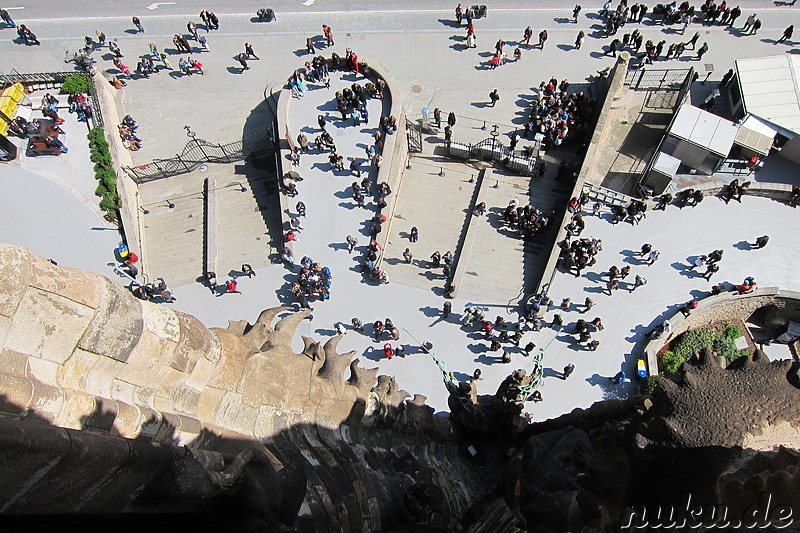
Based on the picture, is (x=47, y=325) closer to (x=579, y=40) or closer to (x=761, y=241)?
(x=761, y=241)

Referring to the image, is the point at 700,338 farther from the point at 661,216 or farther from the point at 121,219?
the point at 121,219

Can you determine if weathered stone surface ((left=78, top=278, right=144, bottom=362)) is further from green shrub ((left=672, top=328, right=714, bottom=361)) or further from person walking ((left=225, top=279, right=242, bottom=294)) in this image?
green shrub ((left=672, top=328, right=714, bottom=361))

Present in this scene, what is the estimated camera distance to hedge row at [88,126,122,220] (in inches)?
1108

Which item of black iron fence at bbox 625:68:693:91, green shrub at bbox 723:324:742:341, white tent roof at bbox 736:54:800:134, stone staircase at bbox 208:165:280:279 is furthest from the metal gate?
green shrub at bbox 723:324:742:341

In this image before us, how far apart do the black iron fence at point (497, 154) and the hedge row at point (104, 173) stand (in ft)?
56.6

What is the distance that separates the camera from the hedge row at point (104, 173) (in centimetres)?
2814

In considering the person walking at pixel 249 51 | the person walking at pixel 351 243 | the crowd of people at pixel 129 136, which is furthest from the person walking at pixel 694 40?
the crowd of people at pixel 129 136

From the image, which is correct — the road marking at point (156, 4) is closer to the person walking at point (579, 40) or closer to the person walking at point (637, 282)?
the person walking at point (579, 40)

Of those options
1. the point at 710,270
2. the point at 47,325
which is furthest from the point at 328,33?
the point at 47,325

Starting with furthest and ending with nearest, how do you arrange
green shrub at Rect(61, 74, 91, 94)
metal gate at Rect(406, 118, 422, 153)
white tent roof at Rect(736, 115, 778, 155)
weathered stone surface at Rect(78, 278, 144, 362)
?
green shrub at Rect(61, 74, 91, 94)
metal gate at Rect(406, 118, 422, 153)
white tent roof at Rect(736, 115, 778, 155)
weathered stone surface at Rect(78, 278, 144, 362)

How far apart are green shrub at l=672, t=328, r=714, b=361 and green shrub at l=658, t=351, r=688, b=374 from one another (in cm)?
30

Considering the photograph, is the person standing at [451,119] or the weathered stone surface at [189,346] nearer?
the weathered stone surface at [189,346]

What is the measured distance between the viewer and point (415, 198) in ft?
92.1

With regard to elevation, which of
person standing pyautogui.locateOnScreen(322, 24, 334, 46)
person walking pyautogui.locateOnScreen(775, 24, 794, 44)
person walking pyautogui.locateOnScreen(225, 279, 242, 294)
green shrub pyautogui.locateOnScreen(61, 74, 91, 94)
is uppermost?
person walking pyautogui.locateOnScreen(775, 24, 794, 44)
